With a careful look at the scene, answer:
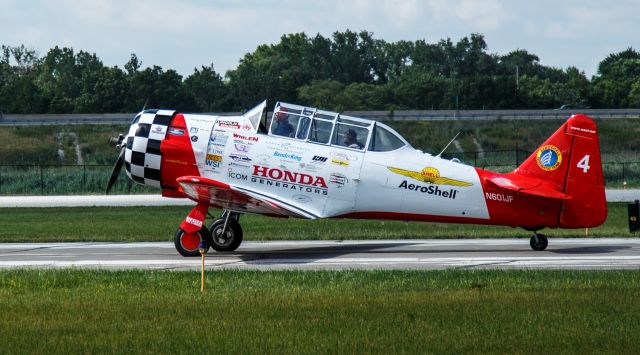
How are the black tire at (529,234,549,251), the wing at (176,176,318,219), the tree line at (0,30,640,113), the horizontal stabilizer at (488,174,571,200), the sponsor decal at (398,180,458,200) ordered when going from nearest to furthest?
1. the wing at (176,176,318,219)
2. the horizontal stabilizer at (488,174,571,200)
3. the sponsor decal at (398,180,458,200)
4. the black tire at (529,234,549,251)
5. the tree line at (0,30,640,113)

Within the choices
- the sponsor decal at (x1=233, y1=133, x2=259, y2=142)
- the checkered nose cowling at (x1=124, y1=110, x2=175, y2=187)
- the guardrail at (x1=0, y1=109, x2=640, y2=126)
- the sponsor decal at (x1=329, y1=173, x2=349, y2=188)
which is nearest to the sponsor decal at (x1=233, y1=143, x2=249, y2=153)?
the sponsor decal at (x1=233, y1=133, x2=259, y2=142)

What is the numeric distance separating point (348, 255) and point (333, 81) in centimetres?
8646

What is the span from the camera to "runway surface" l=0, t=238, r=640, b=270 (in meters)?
19.5

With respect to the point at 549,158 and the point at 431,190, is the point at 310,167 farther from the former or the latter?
the point at 549,158

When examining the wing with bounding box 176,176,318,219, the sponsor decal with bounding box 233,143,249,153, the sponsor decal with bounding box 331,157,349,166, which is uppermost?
the sponsor decal with bounding box 233,143,249,153

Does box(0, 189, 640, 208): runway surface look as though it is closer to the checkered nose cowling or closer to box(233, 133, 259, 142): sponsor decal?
the checkered nose cowling

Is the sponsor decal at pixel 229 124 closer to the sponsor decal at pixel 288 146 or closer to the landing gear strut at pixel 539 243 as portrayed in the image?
the sponsor decal at pixel 288 146

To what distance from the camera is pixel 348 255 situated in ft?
70.0

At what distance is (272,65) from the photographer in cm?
12144

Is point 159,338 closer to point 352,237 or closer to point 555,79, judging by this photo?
point 352,237

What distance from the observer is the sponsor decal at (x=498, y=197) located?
68.1ft

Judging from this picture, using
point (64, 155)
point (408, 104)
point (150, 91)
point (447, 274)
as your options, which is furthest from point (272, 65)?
point (447, 274)

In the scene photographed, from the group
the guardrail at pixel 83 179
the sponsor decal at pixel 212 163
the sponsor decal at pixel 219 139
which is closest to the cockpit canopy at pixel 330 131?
the sponsor decal at pixel 219 139

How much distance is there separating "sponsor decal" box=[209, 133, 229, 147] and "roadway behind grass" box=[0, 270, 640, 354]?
4010 millimetres
